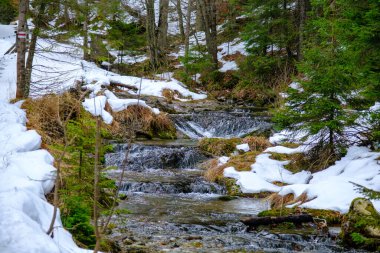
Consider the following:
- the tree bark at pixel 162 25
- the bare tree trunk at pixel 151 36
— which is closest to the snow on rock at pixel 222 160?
the bare tree trunk at pixel 151 36

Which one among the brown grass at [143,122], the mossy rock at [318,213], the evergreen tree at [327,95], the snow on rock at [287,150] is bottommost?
the mossy rock at [318,213]

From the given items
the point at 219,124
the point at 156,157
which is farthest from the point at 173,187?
the point at 219,124

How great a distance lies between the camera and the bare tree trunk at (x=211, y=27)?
2212 centimetres

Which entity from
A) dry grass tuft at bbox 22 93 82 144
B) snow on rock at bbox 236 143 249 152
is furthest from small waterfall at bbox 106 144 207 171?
dry grass tuft at bbox 22 93 82 144

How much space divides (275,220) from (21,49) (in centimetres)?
689

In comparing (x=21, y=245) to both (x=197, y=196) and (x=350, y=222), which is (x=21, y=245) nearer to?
(x=350, y=222)

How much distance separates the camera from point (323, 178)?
765 cm

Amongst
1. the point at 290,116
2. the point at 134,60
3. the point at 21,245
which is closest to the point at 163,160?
the point at 290,116

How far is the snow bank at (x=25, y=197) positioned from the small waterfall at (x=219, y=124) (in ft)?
24.6

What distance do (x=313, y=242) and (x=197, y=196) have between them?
10.1 ft

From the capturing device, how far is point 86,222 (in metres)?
4.32

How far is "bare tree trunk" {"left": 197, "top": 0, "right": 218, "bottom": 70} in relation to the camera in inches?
871

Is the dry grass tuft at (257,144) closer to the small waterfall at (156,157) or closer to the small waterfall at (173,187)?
the small waterfall at (156,157)

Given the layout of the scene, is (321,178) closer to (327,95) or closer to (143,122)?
(327,95)
